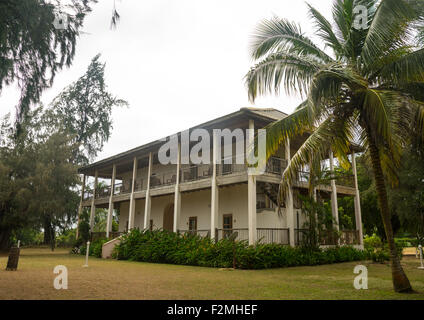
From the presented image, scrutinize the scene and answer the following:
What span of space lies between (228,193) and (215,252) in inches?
221

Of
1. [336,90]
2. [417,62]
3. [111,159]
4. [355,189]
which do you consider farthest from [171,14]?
[111,159]

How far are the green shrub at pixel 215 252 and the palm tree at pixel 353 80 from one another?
5.51m

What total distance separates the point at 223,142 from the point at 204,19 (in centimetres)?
1171

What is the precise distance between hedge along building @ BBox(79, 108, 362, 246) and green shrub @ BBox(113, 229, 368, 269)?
2.66 feet

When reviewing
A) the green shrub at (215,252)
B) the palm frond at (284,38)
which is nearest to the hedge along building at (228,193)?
the green shrub at (215,252)

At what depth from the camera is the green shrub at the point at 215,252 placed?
1295 centimetres

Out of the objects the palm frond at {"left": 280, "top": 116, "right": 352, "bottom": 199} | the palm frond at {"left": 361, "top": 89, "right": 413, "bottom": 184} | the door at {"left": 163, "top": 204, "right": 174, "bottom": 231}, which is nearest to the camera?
the palm frond at {"left": 361, "top": 89, "right": 413, "bottom": 184}

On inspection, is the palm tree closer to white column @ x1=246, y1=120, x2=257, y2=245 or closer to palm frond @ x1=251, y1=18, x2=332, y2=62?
palm frond @ x1=251, y1=18, x2=332, y2=62

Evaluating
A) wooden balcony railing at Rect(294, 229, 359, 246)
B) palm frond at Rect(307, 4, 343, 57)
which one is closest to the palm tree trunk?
palm frond at Rect(307, 4, 343, 57)

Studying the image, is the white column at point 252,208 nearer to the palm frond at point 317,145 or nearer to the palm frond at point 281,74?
the palm frond at point 281,74

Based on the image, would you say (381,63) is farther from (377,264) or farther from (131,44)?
(377,264)

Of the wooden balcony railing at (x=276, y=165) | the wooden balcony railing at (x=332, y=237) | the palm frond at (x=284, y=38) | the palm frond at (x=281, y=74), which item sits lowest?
the wooden balcony railing at (x=332, y=237)

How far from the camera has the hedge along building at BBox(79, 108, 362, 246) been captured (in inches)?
599

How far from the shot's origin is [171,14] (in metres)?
6.28
